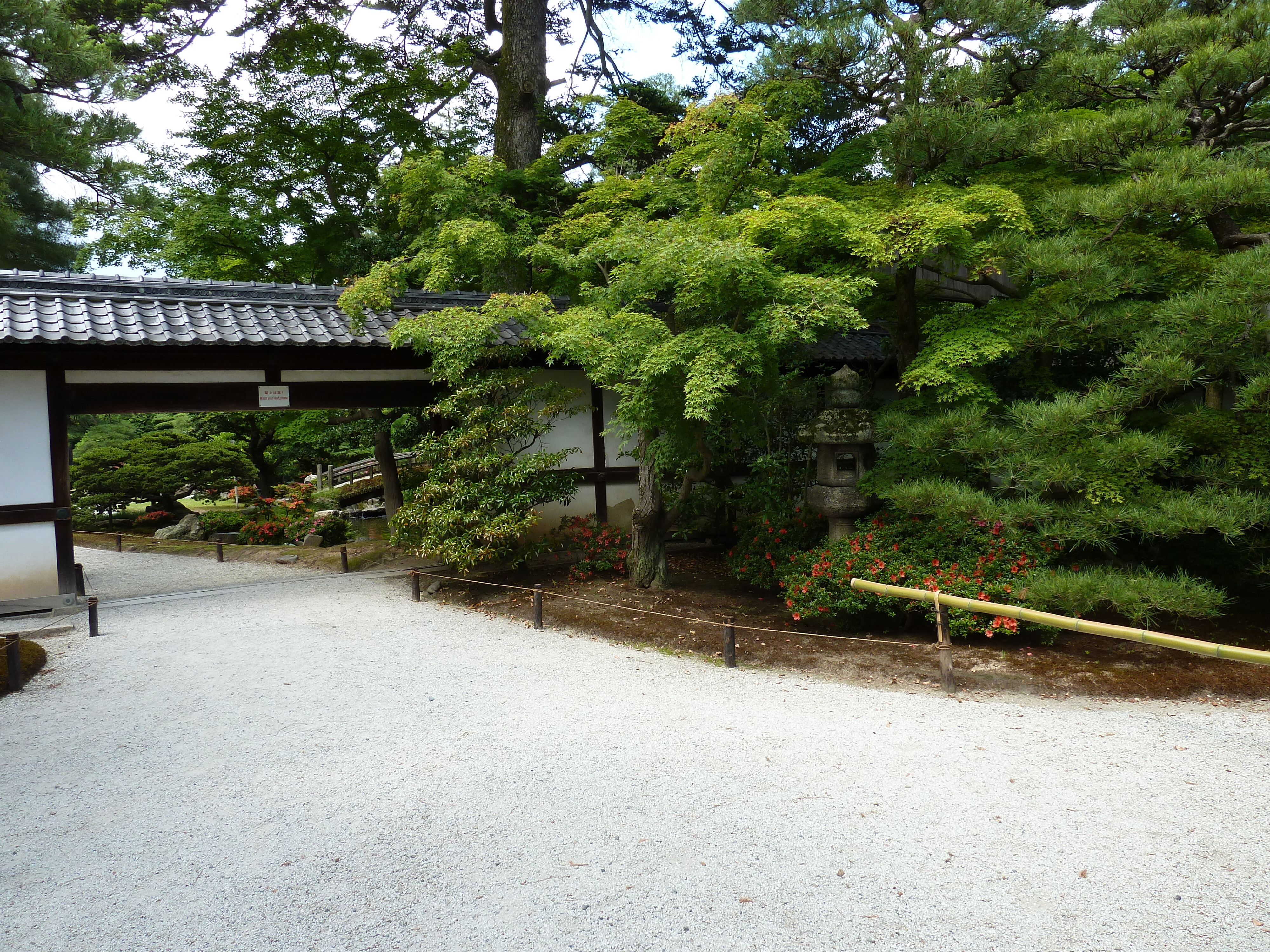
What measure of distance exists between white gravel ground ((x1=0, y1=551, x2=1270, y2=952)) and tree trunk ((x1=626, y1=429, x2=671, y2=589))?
258 centimetres

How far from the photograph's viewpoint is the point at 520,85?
1302cm

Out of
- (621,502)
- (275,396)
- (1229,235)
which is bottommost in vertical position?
(621,502)

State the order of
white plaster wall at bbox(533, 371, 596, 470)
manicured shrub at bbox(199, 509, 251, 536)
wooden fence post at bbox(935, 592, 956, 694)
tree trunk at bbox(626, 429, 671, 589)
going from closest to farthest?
wooden fence post at bbox(935, 592, 956, 694) < tree trunk at bbox(626, 429, 671, 589) < white plaster wall at bbox(533, 371, 596, 470) < manicured shrub at bbox(199, 509, 251, 536)

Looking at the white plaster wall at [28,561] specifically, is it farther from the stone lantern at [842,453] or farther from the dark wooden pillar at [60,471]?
the stone lantern at [842,453]

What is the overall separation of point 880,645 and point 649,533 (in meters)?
3.08

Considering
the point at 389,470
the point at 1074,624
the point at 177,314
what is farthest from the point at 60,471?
the point at 1074,624

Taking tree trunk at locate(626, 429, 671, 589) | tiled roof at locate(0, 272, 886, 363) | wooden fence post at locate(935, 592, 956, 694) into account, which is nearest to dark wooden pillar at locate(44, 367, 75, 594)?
tiled roof at locate(0, 272, 886, 363)

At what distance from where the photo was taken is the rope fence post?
19.9 feet

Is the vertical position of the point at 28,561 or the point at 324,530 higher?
the point at 28,561

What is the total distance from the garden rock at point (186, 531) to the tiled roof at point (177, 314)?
300 inches

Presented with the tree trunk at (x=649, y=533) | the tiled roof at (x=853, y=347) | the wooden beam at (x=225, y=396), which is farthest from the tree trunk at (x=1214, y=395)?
the wooden beam at (x=225, y=396)

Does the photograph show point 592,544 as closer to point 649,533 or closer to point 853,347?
point 649,533

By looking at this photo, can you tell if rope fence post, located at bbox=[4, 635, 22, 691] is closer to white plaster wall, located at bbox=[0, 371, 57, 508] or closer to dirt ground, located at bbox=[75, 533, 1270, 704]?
white plaster wall, located at bbox=[0, 371, 57, 508]

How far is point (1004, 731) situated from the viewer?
493 cm
